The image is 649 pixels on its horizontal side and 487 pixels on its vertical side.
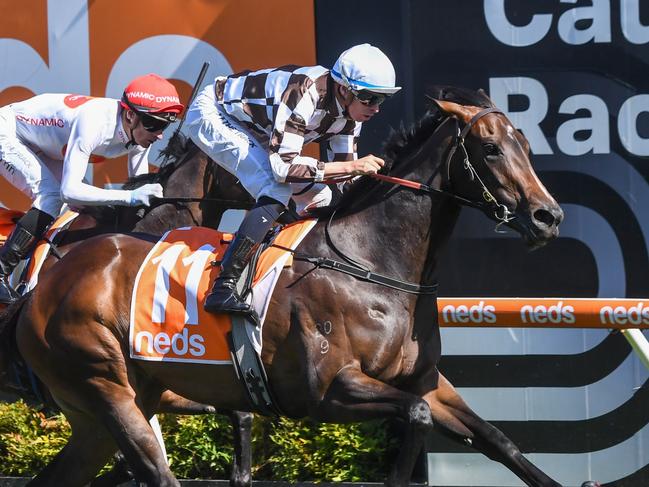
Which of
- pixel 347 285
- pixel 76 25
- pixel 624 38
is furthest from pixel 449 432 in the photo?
pixel 76 25

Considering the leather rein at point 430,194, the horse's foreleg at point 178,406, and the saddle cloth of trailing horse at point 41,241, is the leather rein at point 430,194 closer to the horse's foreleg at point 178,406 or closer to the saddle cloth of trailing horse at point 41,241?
the horse's foreleg at point 178,406

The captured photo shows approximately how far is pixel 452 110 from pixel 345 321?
90 centimetres

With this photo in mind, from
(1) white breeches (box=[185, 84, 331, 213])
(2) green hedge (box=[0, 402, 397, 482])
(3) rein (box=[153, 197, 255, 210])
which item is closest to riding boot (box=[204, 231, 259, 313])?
(1) white breeches (box=[185, 84, 331, 213])

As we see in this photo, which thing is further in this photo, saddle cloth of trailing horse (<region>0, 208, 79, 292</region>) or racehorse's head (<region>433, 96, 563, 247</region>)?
saddle cloth of trailing horse (<region>0, 208, 79, 292</region>)

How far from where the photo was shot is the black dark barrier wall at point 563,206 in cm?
579

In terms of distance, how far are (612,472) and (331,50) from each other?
2.59 meters

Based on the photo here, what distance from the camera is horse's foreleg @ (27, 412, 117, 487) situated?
4.58 metres

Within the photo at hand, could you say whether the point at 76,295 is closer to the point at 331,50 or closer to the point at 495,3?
the point at 331,50

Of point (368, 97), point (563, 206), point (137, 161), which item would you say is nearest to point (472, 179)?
point (368, 97)

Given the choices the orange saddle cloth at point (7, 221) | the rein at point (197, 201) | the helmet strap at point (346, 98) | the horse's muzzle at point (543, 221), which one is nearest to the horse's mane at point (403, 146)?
the helmet strap at point (346, 98)

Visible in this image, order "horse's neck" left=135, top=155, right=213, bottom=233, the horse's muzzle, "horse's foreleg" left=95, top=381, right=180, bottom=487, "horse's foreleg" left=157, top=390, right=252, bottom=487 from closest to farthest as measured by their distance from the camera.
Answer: the horse's muzzle
"horse's foreleg" left=95, top=381, right=180, bottom=487
"horse's foreleg" left=157, top=390, right=252, bottom=487
"horse's neck" left=135, top=155, right=213, bottom=233

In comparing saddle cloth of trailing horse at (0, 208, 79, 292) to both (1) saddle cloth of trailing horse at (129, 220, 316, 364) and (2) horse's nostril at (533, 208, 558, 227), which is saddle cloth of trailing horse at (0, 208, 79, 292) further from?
(2) horse's nostril at (533, 208, 558, 227)

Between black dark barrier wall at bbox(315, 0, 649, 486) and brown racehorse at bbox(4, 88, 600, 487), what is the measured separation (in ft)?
4.53

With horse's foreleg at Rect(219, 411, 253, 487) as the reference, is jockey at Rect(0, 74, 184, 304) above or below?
above
